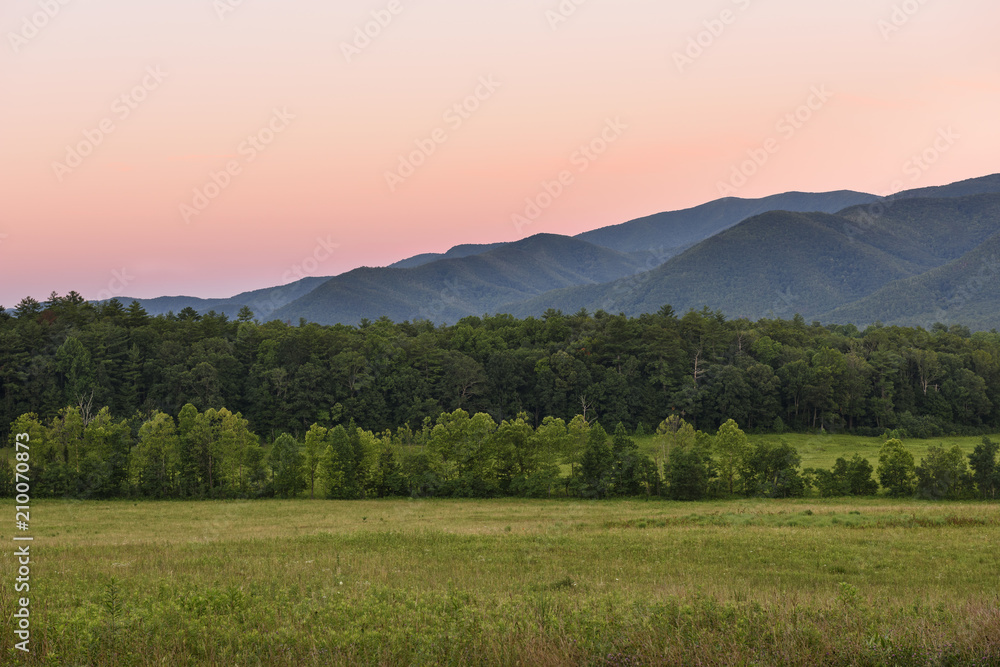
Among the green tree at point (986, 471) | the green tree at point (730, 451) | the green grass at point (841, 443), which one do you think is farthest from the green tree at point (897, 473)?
the green grass at point (841, 443)

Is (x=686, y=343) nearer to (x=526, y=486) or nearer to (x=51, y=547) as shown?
(x=526, y=486)

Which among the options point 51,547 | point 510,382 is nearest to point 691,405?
point 510,382

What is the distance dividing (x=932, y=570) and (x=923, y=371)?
9496 cm

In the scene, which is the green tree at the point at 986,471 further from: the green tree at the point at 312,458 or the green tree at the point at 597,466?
the green tree at the point at 312,458

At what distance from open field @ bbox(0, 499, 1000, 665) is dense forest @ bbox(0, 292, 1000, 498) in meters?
14.8

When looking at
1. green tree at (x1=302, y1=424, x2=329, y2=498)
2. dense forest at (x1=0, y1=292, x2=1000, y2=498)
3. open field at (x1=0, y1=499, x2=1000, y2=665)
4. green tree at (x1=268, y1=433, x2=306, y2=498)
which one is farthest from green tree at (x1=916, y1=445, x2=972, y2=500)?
green tree at (x1=268, y1=433, x2=306, y2=498)

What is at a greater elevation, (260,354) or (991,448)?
(260,354)

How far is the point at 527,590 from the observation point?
579 inches

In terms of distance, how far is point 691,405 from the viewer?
91000mm

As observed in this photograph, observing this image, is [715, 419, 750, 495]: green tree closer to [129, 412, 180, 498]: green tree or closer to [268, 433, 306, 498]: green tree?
[268, 433, 306, 498]: green tree

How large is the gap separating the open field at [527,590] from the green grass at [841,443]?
139 feet

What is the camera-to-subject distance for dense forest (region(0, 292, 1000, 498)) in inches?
1999

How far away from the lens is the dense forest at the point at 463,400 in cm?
5078

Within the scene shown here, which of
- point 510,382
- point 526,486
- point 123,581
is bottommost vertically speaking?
point 526,486
